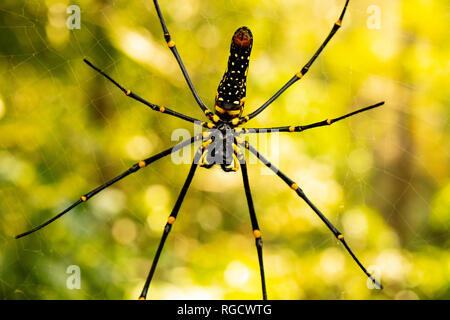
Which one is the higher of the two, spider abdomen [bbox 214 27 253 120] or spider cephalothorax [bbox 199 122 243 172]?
spider abdomen [bbox 214 27 253 120]

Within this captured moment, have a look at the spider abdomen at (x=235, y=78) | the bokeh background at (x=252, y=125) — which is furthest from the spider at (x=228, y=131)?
the bokeh background at (x=252, y=125)

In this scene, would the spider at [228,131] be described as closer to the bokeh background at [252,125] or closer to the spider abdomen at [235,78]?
the spider abdomen at [235,78]

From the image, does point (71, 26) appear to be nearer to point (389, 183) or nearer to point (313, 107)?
point (313, 107)

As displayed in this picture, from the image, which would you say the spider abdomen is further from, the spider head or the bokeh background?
the bokeh background

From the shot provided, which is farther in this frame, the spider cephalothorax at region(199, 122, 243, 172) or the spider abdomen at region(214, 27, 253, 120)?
the spider cephalothorax at region(199, 122, 243, 172)

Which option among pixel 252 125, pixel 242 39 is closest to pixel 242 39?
pixel 242 39

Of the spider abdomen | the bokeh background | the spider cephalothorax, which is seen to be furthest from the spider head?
the bokeh background
